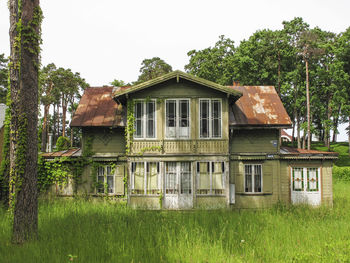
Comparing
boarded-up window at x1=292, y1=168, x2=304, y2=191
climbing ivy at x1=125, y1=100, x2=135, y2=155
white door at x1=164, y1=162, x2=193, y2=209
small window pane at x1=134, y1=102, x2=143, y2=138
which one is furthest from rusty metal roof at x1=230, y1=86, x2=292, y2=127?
climbing ivy at x1=125, y1=100, x2=135, y2=155

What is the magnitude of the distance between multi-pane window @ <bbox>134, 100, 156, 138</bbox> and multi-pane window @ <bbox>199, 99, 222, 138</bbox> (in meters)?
2.73

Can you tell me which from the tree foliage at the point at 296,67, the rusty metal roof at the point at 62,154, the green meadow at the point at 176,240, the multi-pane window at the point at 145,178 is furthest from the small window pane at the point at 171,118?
the tree foliage at the point at 296,67

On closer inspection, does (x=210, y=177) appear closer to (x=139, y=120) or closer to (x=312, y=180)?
(x=139, y=120)

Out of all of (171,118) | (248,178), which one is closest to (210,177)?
(248,178)

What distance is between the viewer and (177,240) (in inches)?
322

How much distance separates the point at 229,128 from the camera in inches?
630

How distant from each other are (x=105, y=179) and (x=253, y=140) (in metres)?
9.32

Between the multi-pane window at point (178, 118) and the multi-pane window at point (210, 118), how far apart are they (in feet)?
2.61

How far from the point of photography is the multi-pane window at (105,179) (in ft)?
54.6

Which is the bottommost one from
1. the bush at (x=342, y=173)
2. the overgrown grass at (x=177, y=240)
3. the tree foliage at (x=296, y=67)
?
the overgrown grass at (x=177, y=240)

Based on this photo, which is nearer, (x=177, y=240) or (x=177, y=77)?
(x=177, y=240)

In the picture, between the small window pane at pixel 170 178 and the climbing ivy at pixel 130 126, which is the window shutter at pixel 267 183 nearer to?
the small window pane at pixel 170 178

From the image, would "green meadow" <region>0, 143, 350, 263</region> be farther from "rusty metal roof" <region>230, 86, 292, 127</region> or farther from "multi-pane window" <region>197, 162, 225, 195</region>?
"rusty metal roof" <region>230, 86, 292, 127</region>

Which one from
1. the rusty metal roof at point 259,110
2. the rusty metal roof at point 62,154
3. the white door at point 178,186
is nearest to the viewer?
the white door at point 178,186
